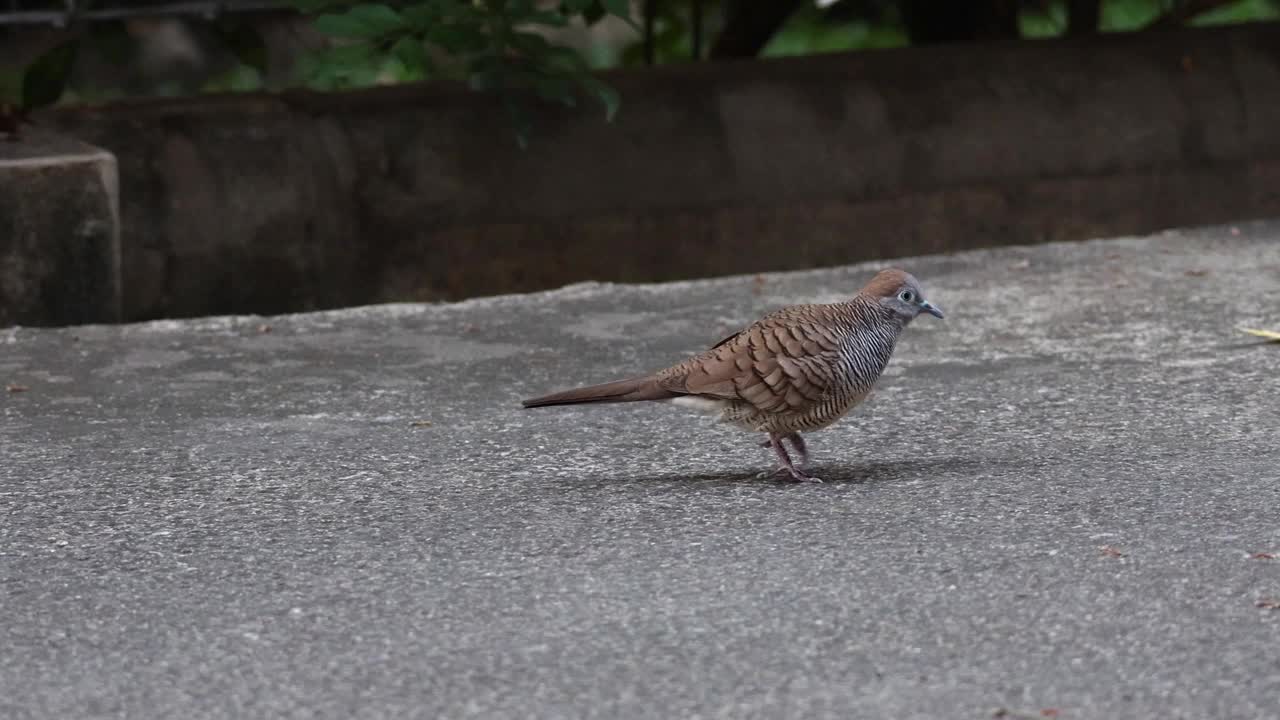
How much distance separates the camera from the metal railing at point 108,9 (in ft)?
23.1

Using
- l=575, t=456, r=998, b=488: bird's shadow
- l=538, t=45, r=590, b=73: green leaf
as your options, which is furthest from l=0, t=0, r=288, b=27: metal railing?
l=575, t=456, r=998, b=488: bird's shadow

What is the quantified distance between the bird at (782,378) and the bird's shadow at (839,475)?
6 cm

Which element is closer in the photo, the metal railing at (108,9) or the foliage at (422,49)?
the foliage at (422,49)

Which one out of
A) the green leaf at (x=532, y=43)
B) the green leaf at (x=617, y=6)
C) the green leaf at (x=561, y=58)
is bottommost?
the green leaf at (x=561, y=58)

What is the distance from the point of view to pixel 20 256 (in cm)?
617

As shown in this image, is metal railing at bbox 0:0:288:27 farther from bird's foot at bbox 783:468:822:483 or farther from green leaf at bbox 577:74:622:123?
bird's foot at bbox 783:468:822:483

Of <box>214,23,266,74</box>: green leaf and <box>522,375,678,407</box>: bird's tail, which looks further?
<box>214,23,266,74</box>: green leaf

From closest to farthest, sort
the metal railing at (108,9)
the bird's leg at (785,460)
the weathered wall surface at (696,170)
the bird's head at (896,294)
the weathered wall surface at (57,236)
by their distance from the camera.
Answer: the bird's leg at (785,460) → the bird's head at (896,294) → the weathered wall surface at (57,236) → the weathered wall surface at (696,170) → the metal railing at (108,9)

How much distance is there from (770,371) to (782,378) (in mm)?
36

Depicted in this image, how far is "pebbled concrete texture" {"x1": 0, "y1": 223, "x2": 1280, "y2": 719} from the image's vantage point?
10.9 feet

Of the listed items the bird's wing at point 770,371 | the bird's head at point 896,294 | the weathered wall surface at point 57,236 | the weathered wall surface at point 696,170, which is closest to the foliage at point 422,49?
the weathered wall surface at point 696,170

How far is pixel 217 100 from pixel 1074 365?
321 centimetres

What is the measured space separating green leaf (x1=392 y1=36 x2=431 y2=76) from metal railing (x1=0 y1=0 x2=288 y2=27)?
926 mm

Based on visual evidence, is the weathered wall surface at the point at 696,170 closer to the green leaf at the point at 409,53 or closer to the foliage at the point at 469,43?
the foliage at the point at 469,43
